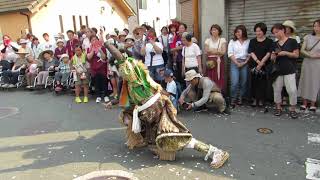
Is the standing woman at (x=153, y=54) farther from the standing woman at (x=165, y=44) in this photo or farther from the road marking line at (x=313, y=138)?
the road marking line at (x=313, y=138)

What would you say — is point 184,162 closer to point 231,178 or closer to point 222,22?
point 231,178

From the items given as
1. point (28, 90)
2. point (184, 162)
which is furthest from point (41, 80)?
point (184, 162)

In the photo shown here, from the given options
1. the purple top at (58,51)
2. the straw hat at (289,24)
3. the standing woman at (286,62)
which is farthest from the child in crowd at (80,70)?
the straw hat at (289,24)

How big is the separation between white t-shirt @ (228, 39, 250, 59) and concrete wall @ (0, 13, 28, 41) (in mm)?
12638

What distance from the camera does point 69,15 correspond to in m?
19.7

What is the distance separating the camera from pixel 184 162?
4965 mm

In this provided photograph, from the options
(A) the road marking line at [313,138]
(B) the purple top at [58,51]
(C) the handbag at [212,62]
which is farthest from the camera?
(B) the purple top at [58,51]

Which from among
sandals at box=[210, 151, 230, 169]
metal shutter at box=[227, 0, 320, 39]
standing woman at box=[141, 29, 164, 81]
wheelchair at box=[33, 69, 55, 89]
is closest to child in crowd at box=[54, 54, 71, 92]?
wheelchair at box=[33, 69, 55, 89]

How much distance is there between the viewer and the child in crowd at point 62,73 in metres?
9.98

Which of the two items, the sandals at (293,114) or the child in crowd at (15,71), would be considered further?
the child in crowd at (15,71)

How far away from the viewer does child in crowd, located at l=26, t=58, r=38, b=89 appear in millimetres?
10742

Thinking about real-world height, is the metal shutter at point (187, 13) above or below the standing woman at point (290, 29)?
above

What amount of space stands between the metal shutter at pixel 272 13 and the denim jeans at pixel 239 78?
103 centimetres

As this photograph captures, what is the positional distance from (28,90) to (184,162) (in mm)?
7806
